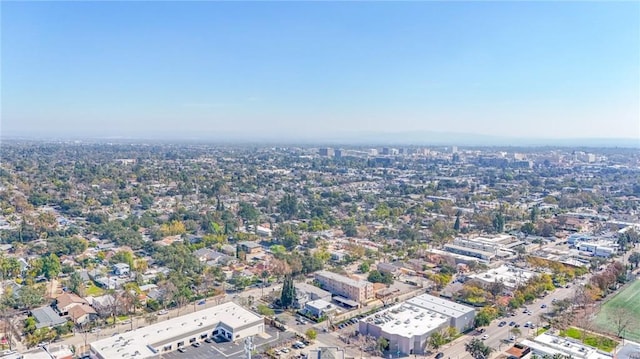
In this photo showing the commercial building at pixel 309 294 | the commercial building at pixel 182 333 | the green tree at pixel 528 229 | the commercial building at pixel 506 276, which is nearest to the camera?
the commercial building at pixel 182 333

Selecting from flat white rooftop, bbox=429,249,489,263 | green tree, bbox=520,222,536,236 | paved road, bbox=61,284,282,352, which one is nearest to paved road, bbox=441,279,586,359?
flat white rooftop, bbox=429,249,489,263

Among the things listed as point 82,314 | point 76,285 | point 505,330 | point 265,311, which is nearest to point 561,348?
point 505,330

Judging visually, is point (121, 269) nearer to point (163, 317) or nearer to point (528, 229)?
point (163, 317)

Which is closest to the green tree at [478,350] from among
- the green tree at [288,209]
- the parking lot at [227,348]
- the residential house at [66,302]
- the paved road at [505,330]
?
the paved road at [505,330]

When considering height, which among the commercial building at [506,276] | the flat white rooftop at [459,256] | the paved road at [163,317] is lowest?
the paved road at [163,317]

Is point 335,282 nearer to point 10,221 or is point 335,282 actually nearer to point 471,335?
point 471,335

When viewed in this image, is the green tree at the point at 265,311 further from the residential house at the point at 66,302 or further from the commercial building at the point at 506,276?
the commercial building at the point at 506,276

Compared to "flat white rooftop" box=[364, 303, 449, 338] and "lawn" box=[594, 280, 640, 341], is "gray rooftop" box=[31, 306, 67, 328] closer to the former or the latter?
"flat white rooftop" box=[364, 303, 449, 338]
